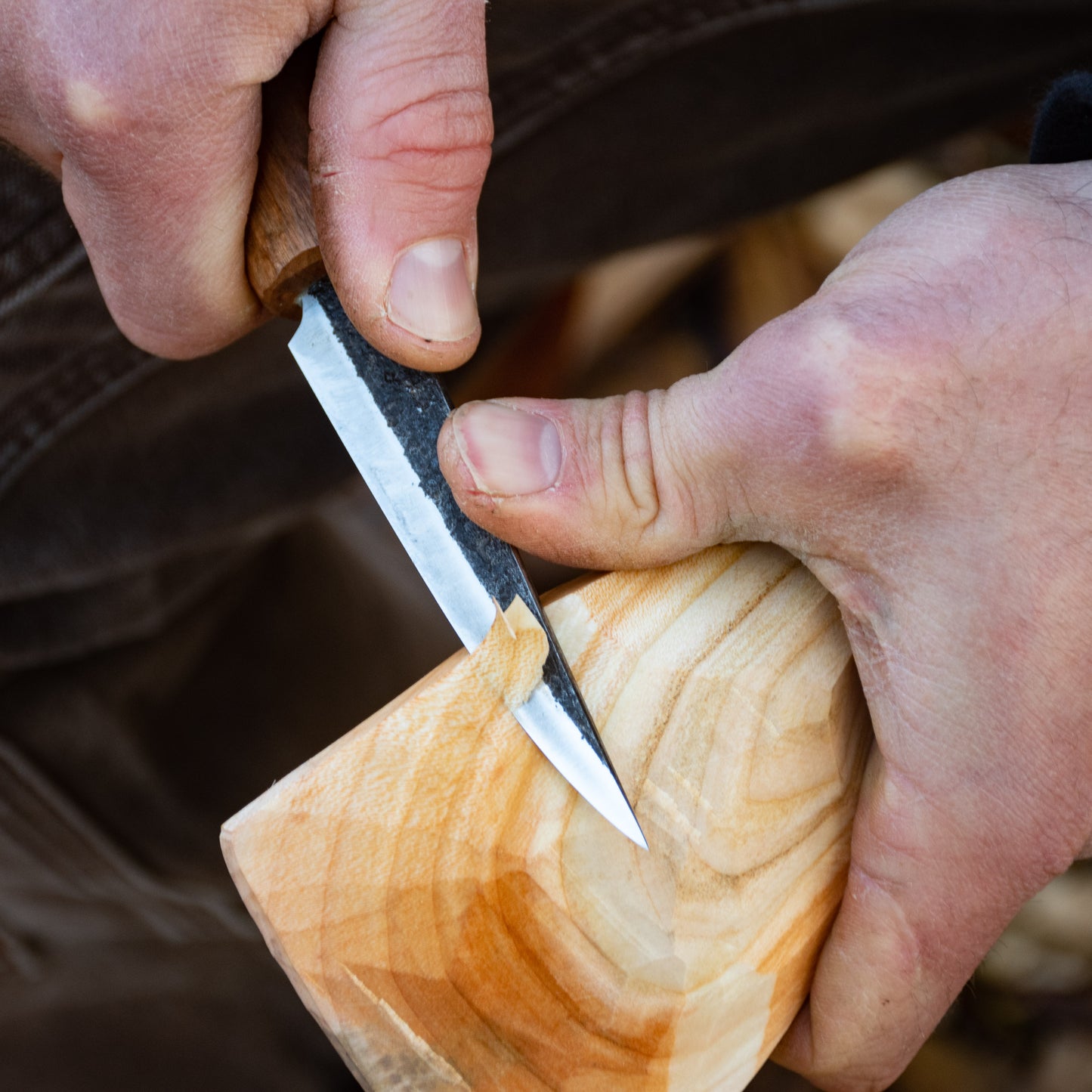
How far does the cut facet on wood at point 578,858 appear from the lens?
68 centimetres

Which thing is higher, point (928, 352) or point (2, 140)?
point (2, 140)

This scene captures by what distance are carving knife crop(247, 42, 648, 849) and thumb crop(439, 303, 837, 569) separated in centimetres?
4

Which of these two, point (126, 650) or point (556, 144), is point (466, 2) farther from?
point (126, 650)

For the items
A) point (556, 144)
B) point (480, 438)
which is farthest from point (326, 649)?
point (480, 438)

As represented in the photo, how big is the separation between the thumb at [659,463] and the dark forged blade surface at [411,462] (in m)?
0.03

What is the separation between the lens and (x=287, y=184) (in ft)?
2.73

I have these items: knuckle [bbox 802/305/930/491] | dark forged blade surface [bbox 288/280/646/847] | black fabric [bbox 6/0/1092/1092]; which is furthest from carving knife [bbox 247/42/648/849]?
black fabric [bbox 6/0/1092/1092]

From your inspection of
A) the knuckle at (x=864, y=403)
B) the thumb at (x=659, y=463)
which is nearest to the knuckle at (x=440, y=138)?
the thumb at (x=659, y=463)

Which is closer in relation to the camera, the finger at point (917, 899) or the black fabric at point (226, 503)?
the finger at point (917, 899)

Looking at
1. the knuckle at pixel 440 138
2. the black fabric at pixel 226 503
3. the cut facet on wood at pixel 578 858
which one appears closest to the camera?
the cut facet on wood at pixel 578 858

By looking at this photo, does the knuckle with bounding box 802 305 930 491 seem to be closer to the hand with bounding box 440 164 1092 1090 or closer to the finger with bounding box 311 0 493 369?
the hand with bounding box 440 164 1092 1090

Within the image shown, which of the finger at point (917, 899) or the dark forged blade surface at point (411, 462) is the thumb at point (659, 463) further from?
the finger at point (917, 899)

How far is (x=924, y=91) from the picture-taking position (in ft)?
4.64

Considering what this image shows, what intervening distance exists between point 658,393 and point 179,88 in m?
0.43
